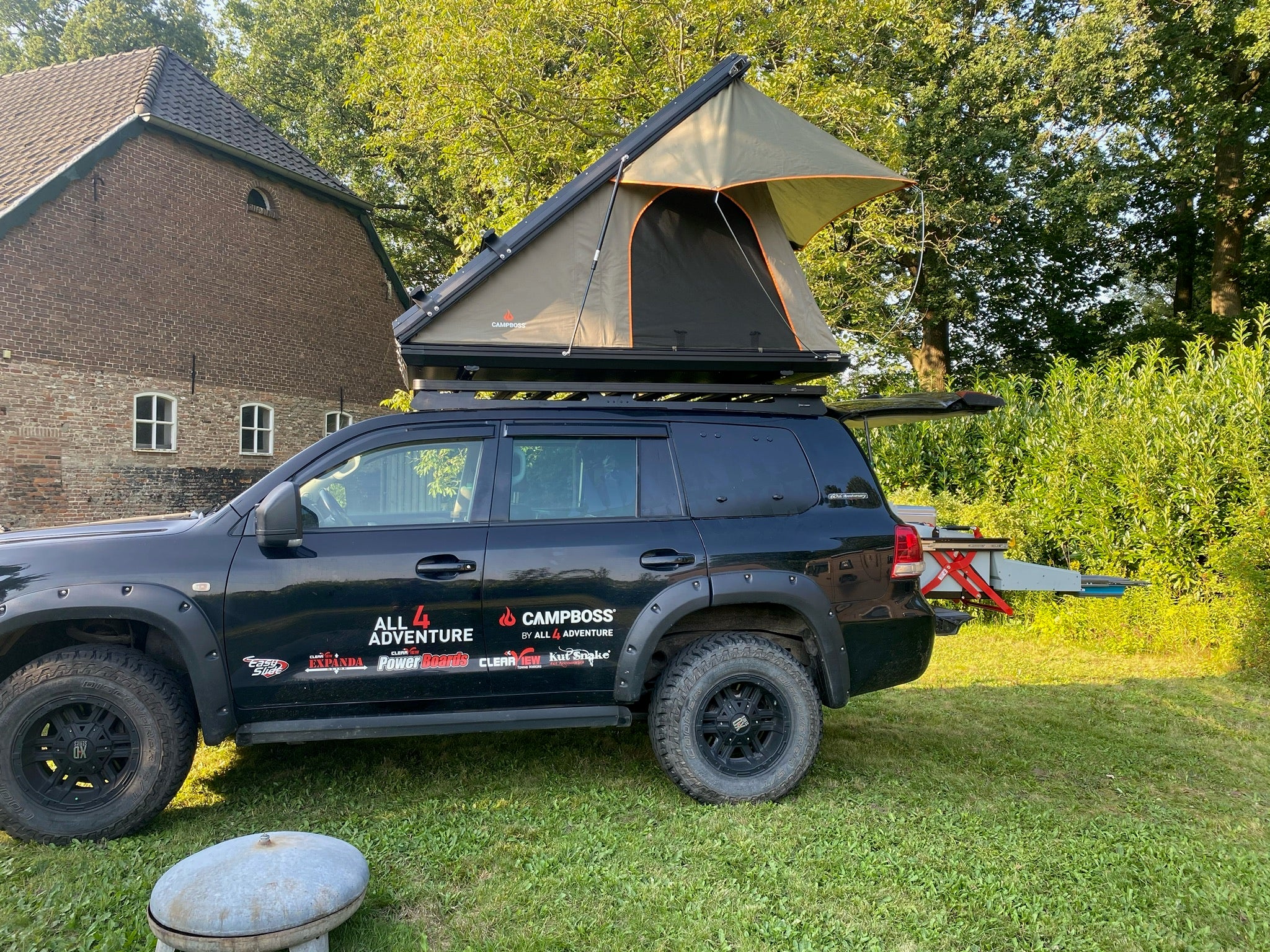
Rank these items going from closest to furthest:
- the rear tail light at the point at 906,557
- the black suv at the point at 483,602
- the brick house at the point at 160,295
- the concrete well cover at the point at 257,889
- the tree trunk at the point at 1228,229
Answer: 1. the concrete well cover at the point at 257,889
2. the black suv at the point at 483,602
3. the rear tail light at the point at 906,557
4. the brick house at the point at 160,295
5. the tree trunk at the point at 1228,229

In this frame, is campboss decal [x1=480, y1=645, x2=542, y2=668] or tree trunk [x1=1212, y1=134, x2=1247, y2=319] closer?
campboss decal [x1=480, y1=645, x2=542, y2=668]

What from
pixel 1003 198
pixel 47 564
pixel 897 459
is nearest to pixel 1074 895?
pixel 47 564

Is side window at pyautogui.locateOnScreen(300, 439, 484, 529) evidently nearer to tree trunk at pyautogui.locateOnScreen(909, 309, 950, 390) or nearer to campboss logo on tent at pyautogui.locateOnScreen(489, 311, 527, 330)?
campboss logo on tent at pyautogui.locateOnScreen(489, 311, 527, 330)

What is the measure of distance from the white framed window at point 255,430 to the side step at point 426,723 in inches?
571

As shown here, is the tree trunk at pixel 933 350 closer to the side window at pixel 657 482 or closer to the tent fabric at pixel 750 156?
the tent fabric at pixel 750 156

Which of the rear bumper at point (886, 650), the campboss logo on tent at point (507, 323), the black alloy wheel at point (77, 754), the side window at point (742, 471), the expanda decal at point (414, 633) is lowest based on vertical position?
the black alloy wheel at point (77, 754)

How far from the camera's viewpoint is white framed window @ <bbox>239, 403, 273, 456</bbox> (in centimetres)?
1708

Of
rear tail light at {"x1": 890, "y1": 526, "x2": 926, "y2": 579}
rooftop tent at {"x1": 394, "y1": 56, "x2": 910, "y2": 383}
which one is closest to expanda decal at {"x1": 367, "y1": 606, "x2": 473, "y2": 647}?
rooftop tent at {"x1": 394, "y1": 56, "x2": 910, "y2": 383}

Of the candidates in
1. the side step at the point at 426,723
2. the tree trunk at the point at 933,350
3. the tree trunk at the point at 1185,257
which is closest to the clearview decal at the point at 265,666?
the side step at the point at 426,723

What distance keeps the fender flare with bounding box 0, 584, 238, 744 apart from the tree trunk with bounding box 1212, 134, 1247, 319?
854 inches

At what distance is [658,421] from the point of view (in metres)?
4.51

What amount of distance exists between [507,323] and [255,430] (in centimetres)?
1452

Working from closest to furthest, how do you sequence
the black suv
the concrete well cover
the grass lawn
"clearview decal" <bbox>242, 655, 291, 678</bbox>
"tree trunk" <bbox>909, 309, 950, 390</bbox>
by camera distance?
1. the concrete well cover
2. the grass lawn
3. the black suv
4. "clearview decal" <bbox>242, 655, 291, 678</bbox>
5. "tree trunk" <bbox>909, 309, 950, 390</bbox>

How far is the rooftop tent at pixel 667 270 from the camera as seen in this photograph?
180 inches
